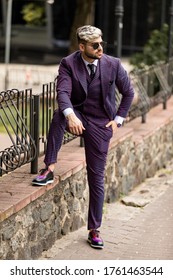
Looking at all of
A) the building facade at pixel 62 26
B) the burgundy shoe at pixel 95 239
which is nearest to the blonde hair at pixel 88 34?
the burgundy shoe at pixel 95 239

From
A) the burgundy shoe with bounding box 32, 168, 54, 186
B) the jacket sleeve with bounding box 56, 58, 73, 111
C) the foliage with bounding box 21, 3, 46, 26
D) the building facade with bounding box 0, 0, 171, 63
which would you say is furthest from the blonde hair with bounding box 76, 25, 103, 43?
the foliage with bounding box 21, 3, 46, 26

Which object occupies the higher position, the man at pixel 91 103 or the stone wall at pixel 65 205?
the man at pixel 91 103

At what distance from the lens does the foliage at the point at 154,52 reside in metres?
16.6

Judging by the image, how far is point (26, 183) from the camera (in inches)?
246

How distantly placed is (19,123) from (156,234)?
185cm

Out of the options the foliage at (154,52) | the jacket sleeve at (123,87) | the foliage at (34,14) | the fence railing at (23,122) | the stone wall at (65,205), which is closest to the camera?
the stone wall at (65,205)

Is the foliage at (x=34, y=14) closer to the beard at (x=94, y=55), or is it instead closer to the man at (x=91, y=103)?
the man at (x=91, y=103)

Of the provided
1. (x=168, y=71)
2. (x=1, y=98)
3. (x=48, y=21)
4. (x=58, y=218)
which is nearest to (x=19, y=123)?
(x=1, y=98)

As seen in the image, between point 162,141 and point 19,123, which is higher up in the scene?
point 19,123

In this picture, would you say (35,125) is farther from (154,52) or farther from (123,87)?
(154,52)

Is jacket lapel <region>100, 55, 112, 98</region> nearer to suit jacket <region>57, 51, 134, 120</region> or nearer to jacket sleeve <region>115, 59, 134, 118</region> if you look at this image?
suit jacket <region>57, 51, 134, 120</region>

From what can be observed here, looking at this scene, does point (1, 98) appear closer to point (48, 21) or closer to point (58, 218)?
point (58, 218)
